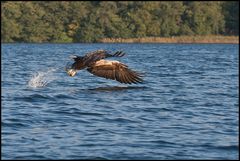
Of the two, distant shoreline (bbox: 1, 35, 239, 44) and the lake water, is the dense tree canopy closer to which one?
distant shoreline (bbox: 1, 35, 239, 44)

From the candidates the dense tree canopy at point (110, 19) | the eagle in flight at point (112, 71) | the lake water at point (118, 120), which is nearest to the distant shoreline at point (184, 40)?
the dense tree canopy at point (110, 19)

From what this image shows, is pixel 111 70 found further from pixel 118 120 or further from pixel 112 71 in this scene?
pixel 118 120

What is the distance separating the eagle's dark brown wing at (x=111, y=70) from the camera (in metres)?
24.0

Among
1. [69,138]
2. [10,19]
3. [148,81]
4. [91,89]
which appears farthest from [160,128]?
[10,19]

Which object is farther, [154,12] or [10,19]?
[154,12]

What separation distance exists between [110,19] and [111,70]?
3674 inches

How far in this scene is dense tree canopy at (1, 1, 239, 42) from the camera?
111 meters

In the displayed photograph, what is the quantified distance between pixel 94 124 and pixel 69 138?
2019 millimetres

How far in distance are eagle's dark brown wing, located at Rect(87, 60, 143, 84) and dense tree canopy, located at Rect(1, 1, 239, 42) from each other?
8474cm

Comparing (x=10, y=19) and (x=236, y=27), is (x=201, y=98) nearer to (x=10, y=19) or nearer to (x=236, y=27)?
(x=10, y=19)

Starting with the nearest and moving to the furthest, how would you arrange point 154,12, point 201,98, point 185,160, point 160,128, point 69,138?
point 185,160, point 69,138, point 160,128, point 201,98, point 154,12

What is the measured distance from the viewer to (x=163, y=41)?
11619 cm

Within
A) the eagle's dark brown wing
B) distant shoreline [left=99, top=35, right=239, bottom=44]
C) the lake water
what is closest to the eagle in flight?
the eagle's dark brown wing

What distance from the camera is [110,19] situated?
117 m
